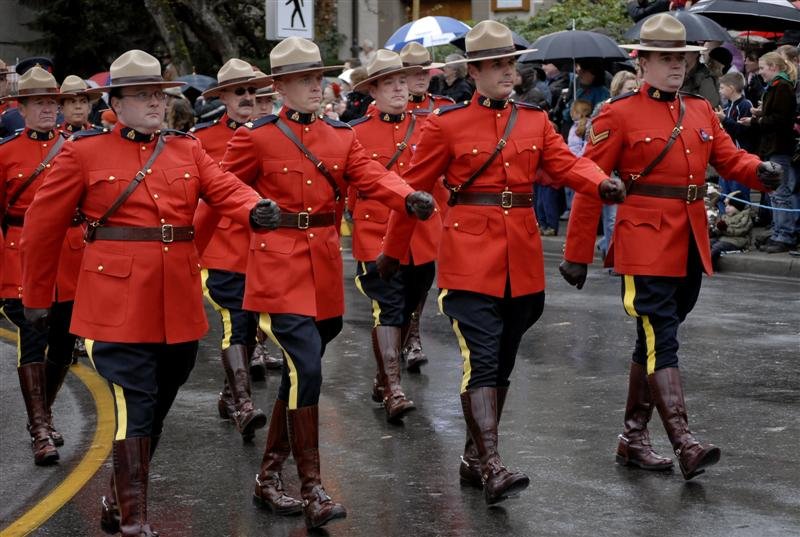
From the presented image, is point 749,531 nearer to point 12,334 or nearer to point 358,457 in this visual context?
point 358,457

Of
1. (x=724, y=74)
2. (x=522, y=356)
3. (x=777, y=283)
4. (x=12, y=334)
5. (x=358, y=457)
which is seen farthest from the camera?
(x=724, y=74)

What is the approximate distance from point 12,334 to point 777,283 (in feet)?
23.9

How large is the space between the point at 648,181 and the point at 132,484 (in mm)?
3024

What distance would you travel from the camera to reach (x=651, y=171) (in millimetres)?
7758

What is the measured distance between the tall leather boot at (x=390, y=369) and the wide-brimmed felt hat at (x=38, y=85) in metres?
2.50

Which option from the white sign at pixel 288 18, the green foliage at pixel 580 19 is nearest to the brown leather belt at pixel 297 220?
the white sign at pixel 288 18

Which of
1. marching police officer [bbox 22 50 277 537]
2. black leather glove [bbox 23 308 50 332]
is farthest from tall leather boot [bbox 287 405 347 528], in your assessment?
black leather glove [bbox 23 308 50 332]

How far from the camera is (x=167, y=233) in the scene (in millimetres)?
6770

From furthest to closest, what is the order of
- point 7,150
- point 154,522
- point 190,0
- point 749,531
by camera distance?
point 190,0
point 7,150
point 154,522
point 749,531

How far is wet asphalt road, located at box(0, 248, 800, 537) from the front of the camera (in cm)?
690

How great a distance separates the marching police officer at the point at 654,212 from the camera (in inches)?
303

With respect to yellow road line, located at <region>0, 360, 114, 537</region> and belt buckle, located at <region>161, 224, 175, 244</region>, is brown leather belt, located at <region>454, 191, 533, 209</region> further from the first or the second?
yellow road line, located at <region>0, 360, 114, 537</region>

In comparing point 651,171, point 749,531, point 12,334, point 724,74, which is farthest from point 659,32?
point 724,74

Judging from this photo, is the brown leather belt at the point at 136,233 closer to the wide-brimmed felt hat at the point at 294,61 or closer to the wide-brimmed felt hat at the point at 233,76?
the wide-brimmed felt hat at the point at 294,61
